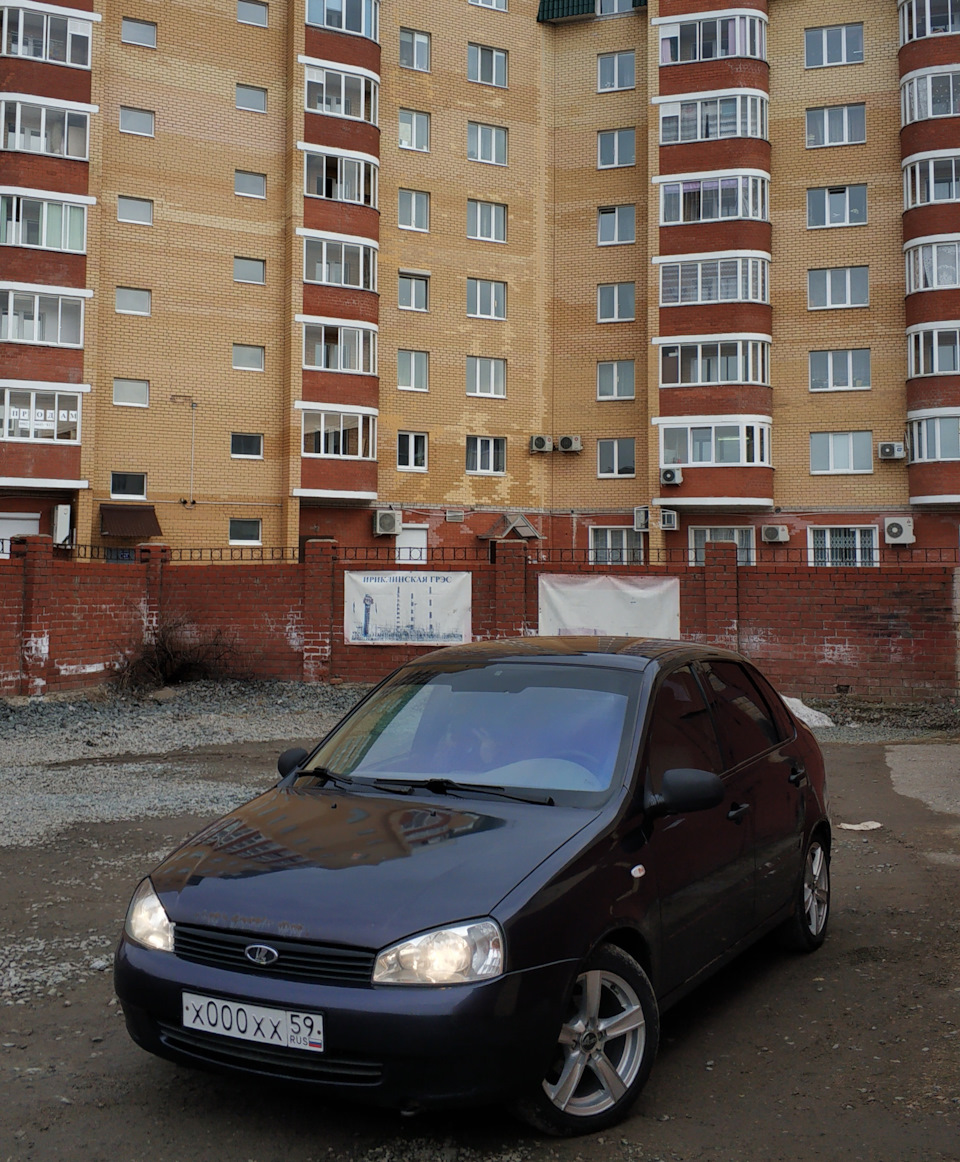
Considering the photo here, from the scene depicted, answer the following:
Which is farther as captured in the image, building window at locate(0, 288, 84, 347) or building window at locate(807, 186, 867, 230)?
building window at locate(807, 186, 867, 230)

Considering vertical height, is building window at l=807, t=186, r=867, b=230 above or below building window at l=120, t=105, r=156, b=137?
below

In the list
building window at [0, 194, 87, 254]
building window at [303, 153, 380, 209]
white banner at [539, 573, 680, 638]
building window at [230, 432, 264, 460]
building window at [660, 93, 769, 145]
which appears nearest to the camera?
white banner at [539, 573, 680, 638]

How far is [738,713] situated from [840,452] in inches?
1175

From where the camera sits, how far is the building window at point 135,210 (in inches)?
1224

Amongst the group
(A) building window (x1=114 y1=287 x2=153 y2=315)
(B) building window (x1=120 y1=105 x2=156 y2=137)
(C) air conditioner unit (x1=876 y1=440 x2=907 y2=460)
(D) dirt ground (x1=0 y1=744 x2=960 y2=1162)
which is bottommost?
(D) dirt ground (x1=0 y1=744 x2=960 y2=1162)

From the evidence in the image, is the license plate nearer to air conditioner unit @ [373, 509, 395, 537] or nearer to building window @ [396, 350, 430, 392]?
air conditioner unit @ [373, 509, 395, 537]

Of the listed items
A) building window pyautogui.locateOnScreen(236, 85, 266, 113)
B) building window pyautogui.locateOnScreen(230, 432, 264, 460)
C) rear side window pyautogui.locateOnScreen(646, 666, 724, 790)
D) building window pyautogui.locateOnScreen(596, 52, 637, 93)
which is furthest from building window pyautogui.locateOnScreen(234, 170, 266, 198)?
rear side window pyautogui.locateOnScreen(646, 666, 724, 790)

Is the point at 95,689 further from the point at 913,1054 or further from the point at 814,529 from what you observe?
the point at 814,529

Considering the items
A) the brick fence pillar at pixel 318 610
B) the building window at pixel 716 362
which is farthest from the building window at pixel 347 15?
the brick fence pillar at pixel 318 610

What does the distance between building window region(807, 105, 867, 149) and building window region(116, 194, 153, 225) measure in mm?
19463

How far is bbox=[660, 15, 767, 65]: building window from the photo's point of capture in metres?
33.4

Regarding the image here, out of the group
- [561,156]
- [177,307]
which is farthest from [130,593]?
[561,156]

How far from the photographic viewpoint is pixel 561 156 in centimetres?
3631

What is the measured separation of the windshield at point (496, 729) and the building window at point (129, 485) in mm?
27047
